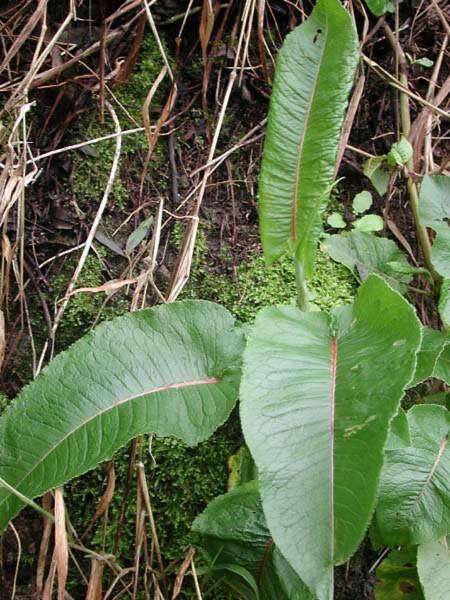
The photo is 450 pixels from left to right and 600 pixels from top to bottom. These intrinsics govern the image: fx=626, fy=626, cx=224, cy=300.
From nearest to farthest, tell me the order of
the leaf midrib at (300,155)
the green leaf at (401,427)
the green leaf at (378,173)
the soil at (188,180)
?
the green leaf at (401,427)
the leaf midrib at (300,155)
the soil at (188,180)
the green leaf at (378,173)

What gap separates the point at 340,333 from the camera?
3.53 ft

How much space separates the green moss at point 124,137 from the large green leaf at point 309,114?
1.52ft

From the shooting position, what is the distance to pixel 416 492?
107 centimetres

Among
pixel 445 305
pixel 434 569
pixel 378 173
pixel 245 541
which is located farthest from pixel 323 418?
pixel 378 173

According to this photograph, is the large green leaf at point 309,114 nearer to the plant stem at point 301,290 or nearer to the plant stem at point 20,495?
the plant stem at point 301,290

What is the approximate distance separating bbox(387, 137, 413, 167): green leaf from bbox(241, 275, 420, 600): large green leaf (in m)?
0.65

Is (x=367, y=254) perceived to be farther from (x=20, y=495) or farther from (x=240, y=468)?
(x=20, y=495)

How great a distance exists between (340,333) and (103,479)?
0.56 metres

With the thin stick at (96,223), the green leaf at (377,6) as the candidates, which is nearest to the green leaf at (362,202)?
the green leaf at (377,6)

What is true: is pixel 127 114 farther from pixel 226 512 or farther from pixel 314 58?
pixel 226 512

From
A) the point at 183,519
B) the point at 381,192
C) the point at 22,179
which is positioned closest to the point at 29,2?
the point at 22,179

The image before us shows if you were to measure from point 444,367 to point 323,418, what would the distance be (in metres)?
0.46

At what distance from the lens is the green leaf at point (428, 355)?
3.56ft

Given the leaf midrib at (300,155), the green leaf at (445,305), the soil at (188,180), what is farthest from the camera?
the soil at (188,180)
